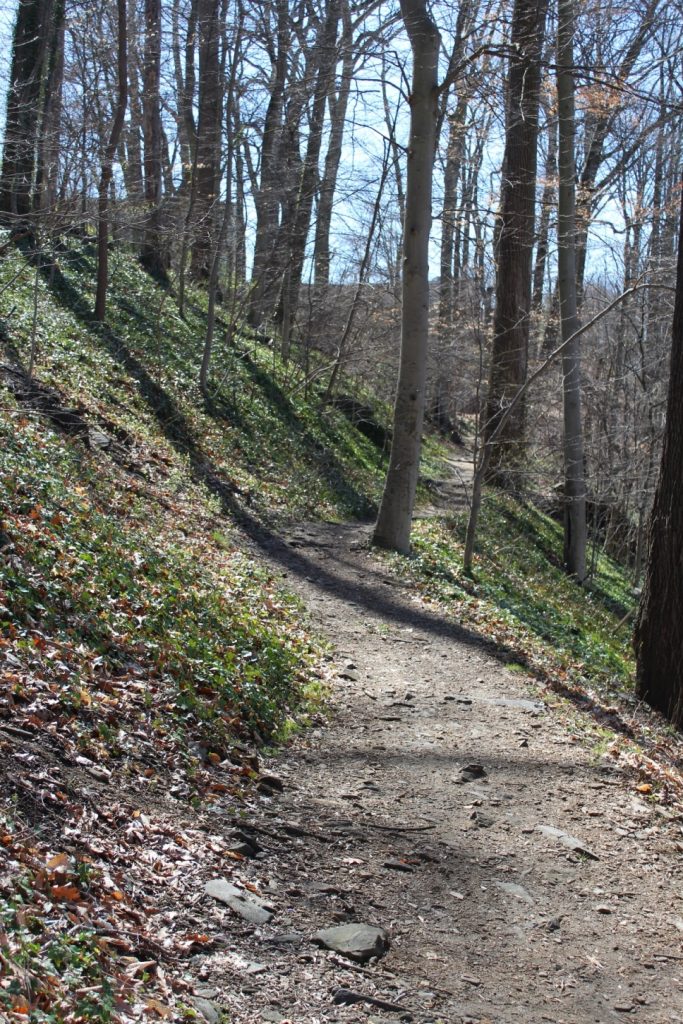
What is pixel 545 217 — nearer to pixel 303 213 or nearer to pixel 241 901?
pixel 303 213

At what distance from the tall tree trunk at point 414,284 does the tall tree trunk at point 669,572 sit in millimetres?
3638

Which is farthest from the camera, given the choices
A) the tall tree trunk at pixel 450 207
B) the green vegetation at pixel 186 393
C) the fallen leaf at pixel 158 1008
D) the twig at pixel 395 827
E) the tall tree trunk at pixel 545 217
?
the tall tree trunk at pixel 545 217

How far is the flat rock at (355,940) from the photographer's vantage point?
4062mm

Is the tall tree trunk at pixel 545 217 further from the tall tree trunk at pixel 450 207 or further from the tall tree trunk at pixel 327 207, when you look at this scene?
the tall tree trunk at pixel 327 207

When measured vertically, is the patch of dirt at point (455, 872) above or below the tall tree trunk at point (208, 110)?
below

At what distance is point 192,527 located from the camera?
10.6 m

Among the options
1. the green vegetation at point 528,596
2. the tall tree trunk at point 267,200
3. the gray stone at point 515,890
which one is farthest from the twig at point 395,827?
the tall tree trunk at point 267,200

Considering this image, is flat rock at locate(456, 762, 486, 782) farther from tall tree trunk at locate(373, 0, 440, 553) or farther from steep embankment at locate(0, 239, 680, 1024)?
tall tree trunk at locate(373, 0, 440, 553)

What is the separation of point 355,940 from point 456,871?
3.67ft

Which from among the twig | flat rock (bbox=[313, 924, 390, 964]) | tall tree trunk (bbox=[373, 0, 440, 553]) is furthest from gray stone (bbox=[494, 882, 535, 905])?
tall tree trunk (bbox=[373, 0, 440, 553])

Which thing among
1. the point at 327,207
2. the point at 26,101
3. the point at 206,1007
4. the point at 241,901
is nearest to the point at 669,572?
the point at 241,901

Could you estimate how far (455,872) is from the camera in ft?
16.7

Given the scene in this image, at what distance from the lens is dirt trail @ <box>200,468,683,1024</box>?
12.8ft

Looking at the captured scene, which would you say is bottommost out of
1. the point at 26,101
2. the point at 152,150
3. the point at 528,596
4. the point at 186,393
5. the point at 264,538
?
the point at 528,596
